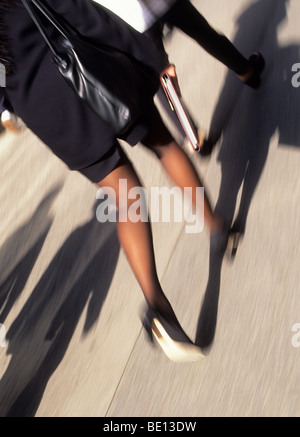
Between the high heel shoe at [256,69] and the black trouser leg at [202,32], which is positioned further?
the high heel shoe at [256,69]

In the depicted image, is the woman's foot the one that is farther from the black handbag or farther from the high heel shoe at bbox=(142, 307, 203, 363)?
the high heel shoe at bbox=(142, 307, 203, 363)

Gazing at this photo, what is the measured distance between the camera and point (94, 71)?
1.47 meters

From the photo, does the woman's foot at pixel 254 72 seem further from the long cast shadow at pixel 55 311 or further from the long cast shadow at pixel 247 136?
the long cast shadow at pixel 55 311

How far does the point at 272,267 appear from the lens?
2.11 m

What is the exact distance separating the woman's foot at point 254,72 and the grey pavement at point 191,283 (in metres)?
0.08

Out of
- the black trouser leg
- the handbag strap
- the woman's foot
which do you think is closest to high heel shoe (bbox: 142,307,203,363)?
the handbag strap

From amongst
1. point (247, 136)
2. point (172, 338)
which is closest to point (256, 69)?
point (247, 136)

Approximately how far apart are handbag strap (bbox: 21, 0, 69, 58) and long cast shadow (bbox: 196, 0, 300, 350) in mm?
1160

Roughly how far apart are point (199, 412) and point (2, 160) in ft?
9.62

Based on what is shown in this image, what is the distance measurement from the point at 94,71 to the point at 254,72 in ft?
5.29

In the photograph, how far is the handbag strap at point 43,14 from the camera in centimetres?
138

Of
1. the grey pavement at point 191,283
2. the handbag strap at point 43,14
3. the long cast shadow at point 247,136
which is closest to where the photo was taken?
the handbag strap at point 43,14

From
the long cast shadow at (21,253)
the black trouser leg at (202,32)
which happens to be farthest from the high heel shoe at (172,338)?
the black trouser leg at (202,32)
